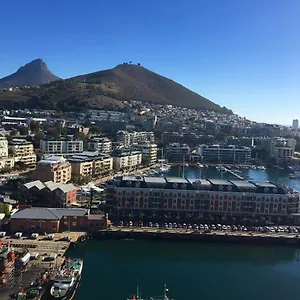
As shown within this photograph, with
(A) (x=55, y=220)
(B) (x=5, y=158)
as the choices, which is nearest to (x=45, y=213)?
(A) (x=55, y=220)

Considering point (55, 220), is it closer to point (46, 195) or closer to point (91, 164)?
point (46, 195)

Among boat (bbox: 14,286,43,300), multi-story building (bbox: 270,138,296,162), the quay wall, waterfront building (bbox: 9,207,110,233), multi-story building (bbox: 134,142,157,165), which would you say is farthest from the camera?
multi-story building (bbox: 270,138,296,162)

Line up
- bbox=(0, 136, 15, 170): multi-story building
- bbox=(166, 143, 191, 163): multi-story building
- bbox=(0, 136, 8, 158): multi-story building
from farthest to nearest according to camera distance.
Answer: bbox=(166, 143, 191, 163): multi-story building → bbox=(0, 136, 8, 158): multi-story building → bbox=(0, 136, 15, 170): multi-story building

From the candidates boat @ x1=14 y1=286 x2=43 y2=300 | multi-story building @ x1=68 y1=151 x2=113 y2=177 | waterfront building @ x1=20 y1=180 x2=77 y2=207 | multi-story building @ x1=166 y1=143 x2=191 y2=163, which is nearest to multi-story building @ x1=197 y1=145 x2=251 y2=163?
multi-story building @ x1=166 y1=143 x2=191 y2=163

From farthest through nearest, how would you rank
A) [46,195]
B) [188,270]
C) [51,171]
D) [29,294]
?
[51,171]
[46,195]
[188,270]
[29,294]

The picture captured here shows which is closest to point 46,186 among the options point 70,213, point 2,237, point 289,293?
point 70,213

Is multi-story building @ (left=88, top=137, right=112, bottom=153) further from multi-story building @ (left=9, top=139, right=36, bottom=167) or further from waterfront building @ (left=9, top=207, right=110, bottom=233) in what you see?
waterfront building @ (left=9, top=207, right=110, bottom=233)
